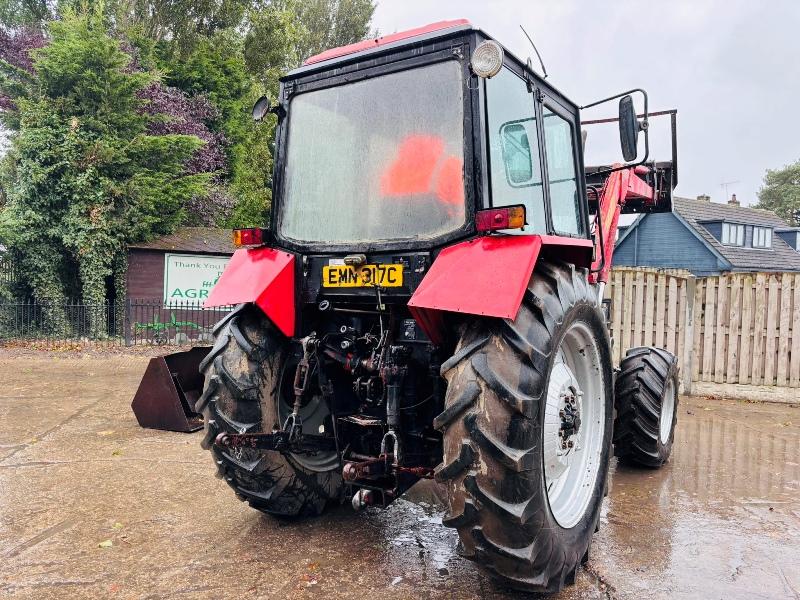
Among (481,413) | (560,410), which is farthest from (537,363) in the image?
(560,410)

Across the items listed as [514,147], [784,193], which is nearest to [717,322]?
[514,147]

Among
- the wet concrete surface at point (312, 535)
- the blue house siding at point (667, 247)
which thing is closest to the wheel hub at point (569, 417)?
the wet concrete surface at point (312, 535)

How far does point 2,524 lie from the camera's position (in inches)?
146

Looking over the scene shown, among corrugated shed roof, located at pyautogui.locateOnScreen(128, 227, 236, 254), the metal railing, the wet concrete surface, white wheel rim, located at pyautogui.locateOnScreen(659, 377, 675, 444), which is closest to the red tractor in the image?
the wet concrete surface

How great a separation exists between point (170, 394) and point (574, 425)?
14.2 ft

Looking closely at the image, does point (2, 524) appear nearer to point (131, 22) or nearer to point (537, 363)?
point (537, 363)

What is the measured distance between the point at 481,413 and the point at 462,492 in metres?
0.33

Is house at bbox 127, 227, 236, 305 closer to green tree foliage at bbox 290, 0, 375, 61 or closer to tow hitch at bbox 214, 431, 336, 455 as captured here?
tow hitch at bbox 214, 431, 336, 455

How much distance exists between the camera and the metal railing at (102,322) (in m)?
14.7

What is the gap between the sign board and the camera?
15.5 meters

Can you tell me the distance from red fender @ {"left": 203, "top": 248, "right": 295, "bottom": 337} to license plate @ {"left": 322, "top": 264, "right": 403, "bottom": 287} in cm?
22

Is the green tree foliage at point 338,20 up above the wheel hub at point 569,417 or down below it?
above

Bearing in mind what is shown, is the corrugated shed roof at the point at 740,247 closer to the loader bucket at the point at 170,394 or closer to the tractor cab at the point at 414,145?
the loader bucket at the point at 170,394

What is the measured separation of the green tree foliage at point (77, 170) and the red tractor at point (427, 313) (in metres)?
13.1
